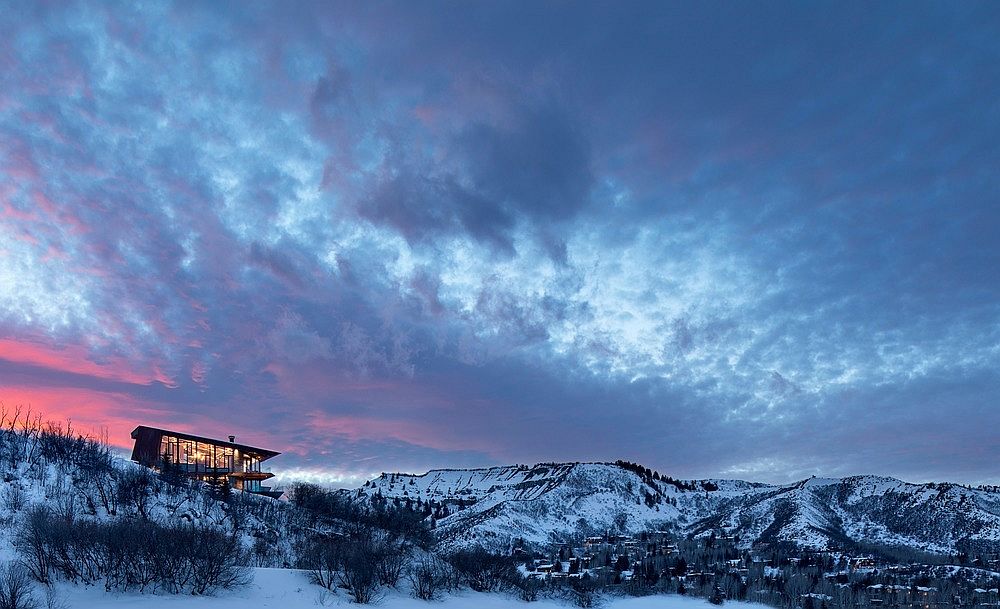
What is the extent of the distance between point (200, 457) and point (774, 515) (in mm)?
142994

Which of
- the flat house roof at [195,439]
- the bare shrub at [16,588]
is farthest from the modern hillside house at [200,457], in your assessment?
the bare shrub at [16,588]

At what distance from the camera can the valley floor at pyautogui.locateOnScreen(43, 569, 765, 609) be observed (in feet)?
117

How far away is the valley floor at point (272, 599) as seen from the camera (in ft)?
117

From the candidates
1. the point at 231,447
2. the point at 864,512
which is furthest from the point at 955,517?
the point at 231,447

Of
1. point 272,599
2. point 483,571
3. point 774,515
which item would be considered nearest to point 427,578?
point 483,571

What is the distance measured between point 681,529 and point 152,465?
15061 cm

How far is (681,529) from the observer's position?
185000 mm

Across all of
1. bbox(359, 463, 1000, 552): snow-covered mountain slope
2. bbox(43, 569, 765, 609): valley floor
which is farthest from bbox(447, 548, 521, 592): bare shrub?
bbox(359, 463, 1000, 552): snow-covered mountain slope

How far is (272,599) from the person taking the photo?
4328 centimetres

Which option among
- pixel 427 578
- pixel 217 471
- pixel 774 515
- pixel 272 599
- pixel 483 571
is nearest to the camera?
pixel 272 599

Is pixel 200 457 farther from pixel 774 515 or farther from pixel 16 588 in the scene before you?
pixel 774 515

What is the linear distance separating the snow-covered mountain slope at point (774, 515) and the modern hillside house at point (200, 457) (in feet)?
175

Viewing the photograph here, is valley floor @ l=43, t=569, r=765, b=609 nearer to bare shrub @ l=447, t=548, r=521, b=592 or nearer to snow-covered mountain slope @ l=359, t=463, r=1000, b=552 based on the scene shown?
bare shrub @ l=447, t=548, r=521, b=592

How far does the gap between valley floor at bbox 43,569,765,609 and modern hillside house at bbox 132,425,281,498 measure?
26.5 metres
